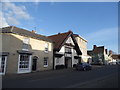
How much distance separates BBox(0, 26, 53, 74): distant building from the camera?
19.5 m

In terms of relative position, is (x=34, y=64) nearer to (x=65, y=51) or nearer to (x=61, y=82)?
(x=65, y=51)

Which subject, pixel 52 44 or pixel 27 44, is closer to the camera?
pixel 27 44

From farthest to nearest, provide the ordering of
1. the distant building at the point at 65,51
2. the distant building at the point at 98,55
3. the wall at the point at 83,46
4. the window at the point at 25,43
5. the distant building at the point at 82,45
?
the distant building at the point at 98,55 → the wall at the point at 83,46 → the distant building at the point at 82,45 → the distant building at the point at 65,51 → the window at the point at 25,43

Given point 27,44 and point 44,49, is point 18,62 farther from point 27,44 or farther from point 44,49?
point 44,49

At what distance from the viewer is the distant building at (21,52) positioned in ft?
63.8

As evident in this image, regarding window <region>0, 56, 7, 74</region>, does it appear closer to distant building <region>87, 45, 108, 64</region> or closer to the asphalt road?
the asphalt road

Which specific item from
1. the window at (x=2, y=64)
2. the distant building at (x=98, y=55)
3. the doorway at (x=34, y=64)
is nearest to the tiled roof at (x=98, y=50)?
the distant building at (x=98, y=55)

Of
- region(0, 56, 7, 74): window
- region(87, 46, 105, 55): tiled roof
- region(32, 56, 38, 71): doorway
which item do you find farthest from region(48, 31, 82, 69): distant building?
region(87, 46, 105, 55): tiled roof

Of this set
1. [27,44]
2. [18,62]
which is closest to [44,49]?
[27,44]

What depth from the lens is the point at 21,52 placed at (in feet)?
67.3

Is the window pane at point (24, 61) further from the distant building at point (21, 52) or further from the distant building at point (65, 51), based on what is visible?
the distant building at point (65, 51)

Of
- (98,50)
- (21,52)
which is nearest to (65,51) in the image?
(21,52)

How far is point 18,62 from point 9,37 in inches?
156

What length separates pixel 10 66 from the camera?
19484 millimetres
